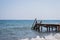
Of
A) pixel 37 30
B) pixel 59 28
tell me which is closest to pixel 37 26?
pixel 37 30

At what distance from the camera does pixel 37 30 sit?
1794 inches

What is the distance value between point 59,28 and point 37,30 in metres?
7.40

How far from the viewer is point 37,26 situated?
43875 millimetres

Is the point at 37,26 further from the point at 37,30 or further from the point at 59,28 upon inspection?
the point at 59,28

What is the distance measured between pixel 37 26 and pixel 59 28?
6.52m

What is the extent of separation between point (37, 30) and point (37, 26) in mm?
2119

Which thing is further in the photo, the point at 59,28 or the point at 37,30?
the point at 37,30

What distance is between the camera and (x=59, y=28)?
41.0 m

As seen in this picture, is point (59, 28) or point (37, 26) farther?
point (37, 26)
